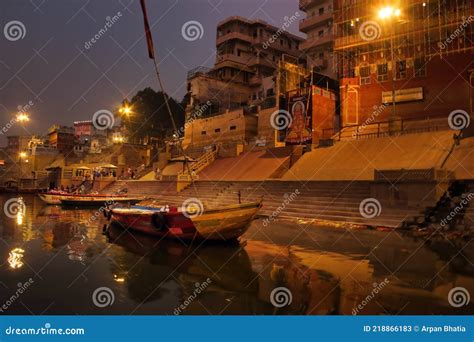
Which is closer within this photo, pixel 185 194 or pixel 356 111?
pixel 185 194

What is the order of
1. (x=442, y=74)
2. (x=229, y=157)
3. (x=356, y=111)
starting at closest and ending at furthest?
1. (x=442, y=74)
2. (x=356, y=111)
3. (x=229, y=157)

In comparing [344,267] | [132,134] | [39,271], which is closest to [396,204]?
[344,267]

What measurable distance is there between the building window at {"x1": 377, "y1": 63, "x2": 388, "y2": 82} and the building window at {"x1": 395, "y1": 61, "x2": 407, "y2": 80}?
798 mm

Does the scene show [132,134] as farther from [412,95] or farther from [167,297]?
[167,297]

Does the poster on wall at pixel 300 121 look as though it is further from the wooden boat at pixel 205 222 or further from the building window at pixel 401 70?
the wooden boat at pixel 205 222

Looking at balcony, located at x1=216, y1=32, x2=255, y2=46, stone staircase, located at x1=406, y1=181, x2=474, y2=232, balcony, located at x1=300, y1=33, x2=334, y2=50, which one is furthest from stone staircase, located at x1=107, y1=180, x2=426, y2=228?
balcony, located at x1=216, y1=32, x2=255, y2=46

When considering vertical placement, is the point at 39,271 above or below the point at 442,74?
below

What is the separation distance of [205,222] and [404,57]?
76.9 feet

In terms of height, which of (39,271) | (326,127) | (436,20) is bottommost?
(39,271)

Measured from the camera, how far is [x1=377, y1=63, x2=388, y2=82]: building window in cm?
2753

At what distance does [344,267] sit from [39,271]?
6.99m

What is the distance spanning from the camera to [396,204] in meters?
14.5

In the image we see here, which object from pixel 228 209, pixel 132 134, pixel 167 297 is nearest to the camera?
pixel 167 297

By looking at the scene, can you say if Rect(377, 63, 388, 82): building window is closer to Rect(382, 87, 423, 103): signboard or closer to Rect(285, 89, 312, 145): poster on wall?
Rect(382, 87, 423, 103): signboard
